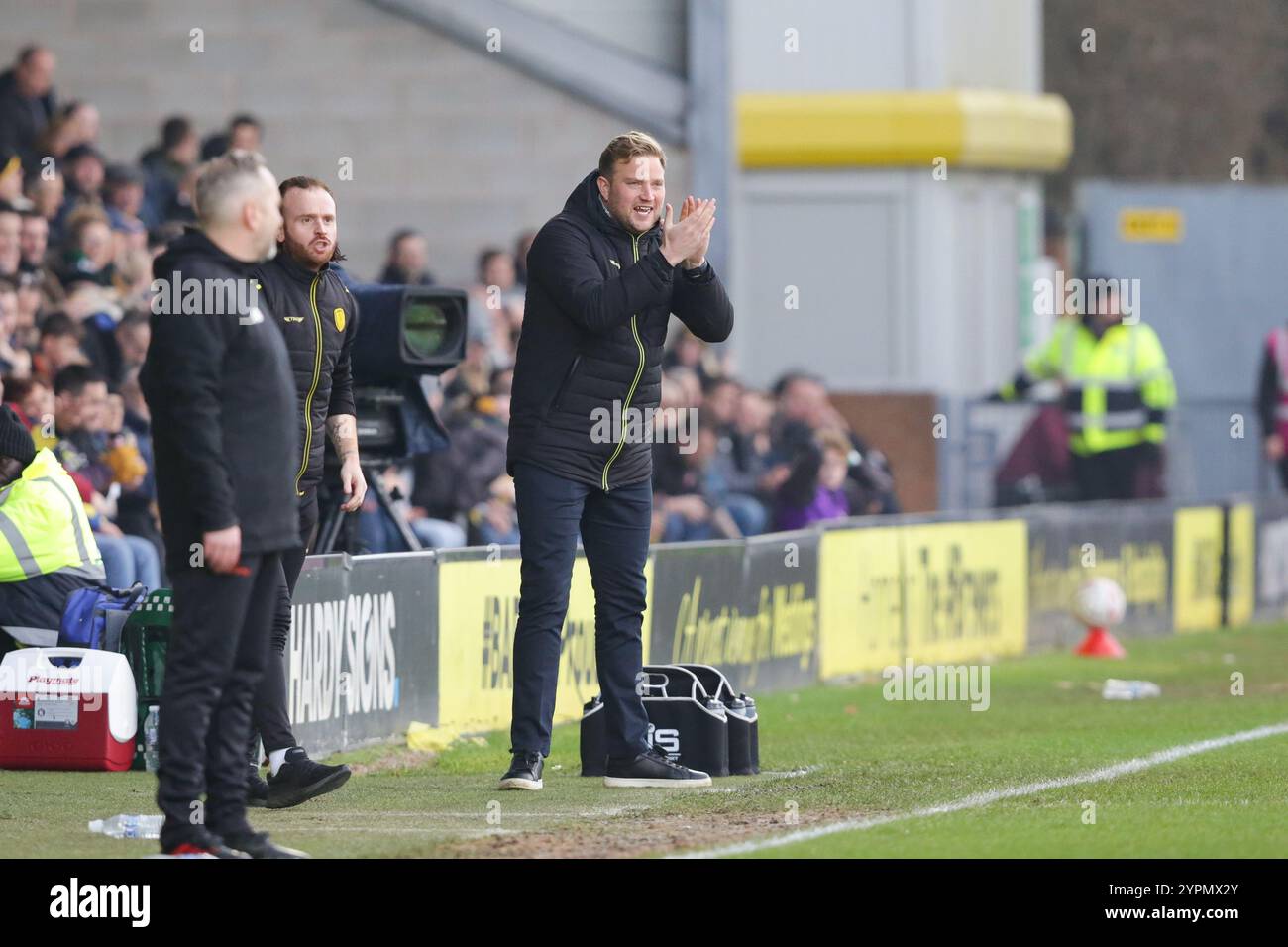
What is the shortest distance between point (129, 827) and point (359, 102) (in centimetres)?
1411

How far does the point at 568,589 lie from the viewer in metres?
9.84

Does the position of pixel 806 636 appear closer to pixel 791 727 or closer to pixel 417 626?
pixel 791 727

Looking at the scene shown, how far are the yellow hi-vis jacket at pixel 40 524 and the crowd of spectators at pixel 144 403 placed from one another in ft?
5.13

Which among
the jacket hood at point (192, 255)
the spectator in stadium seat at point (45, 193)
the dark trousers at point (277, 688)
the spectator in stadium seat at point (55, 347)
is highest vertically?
the spectator in stadium seat at point (45, 193)

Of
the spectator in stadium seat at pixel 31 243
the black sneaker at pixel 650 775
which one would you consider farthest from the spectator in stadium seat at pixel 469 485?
the black sneaker at pixel 650 775

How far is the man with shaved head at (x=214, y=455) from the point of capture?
7.50 meters

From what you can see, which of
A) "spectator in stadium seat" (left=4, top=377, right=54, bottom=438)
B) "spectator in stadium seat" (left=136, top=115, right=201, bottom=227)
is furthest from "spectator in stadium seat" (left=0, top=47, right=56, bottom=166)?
"spectator in stadium seat" (left=4, top=377, right=54, bottom=438)

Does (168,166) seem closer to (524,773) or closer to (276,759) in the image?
(524,773)

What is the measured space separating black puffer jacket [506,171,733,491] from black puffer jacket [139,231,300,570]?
2.02m

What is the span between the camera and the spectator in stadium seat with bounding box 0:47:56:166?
16.5 meters

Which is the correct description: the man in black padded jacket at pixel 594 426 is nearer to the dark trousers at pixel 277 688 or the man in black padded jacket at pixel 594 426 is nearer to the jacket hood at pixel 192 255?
the dark trousers at pixel 277 688

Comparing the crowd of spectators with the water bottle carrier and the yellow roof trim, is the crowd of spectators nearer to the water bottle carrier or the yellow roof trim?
the water bottle carrier

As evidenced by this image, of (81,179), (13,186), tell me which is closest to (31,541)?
(13,186)
